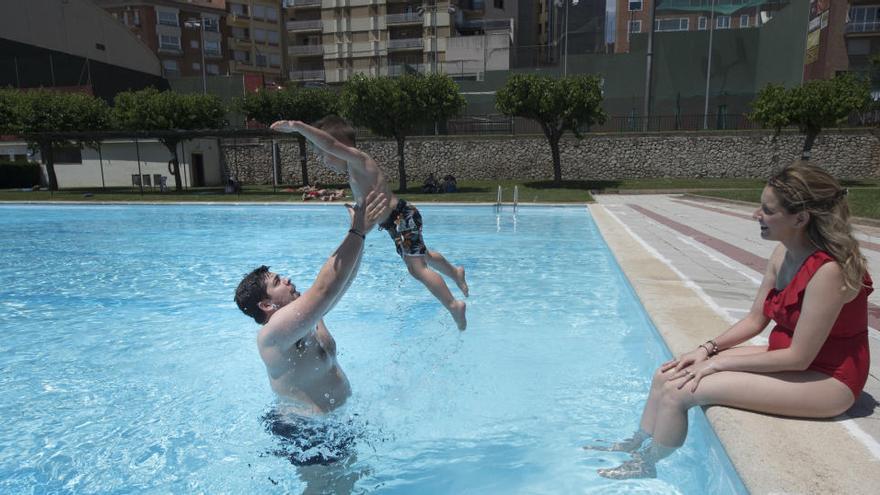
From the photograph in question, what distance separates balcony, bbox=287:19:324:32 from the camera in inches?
2383

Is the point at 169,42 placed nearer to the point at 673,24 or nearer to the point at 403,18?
the point at 403,18

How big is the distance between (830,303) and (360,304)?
19.9 feet

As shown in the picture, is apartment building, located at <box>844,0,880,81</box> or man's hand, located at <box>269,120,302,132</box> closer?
man's hand, located at <box>269,120,302,132</box>

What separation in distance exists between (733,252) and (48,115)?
30.9 meters

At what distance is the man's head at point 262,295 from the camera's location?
2.84m

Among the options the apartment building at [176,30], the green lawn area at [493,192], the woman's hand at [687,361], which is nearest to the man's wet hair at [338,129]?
the woman's hand at [687,361]

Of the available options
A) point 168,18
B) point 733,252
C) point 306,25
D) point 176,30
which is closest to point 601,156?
point 733,252

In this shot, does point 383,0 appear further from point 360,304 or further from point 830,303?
point 830,303

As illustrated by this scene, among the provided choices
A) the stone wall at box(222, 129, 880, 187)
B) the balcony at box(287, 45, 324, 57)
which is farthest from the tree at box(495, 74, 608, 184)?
the balcony at box(287, 45, 324, 57)

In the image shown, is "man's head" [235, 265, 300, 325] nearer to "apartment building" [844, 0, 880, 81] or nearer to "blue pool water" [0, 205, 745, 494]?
"blue pool water" [0, 205, 745, 494]

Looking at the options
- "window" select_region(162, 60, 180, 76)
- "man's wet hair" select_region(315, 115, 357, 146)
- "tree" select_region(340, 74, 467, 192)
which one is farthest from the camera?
"window" select_region(162, 60, 180, 76)

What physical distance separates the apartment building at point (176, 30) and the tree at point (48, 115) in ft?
113

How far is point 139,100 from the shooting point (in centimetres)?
2759

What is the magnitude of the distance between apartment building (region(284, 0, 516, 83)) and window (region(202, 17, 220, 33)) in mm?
8858
